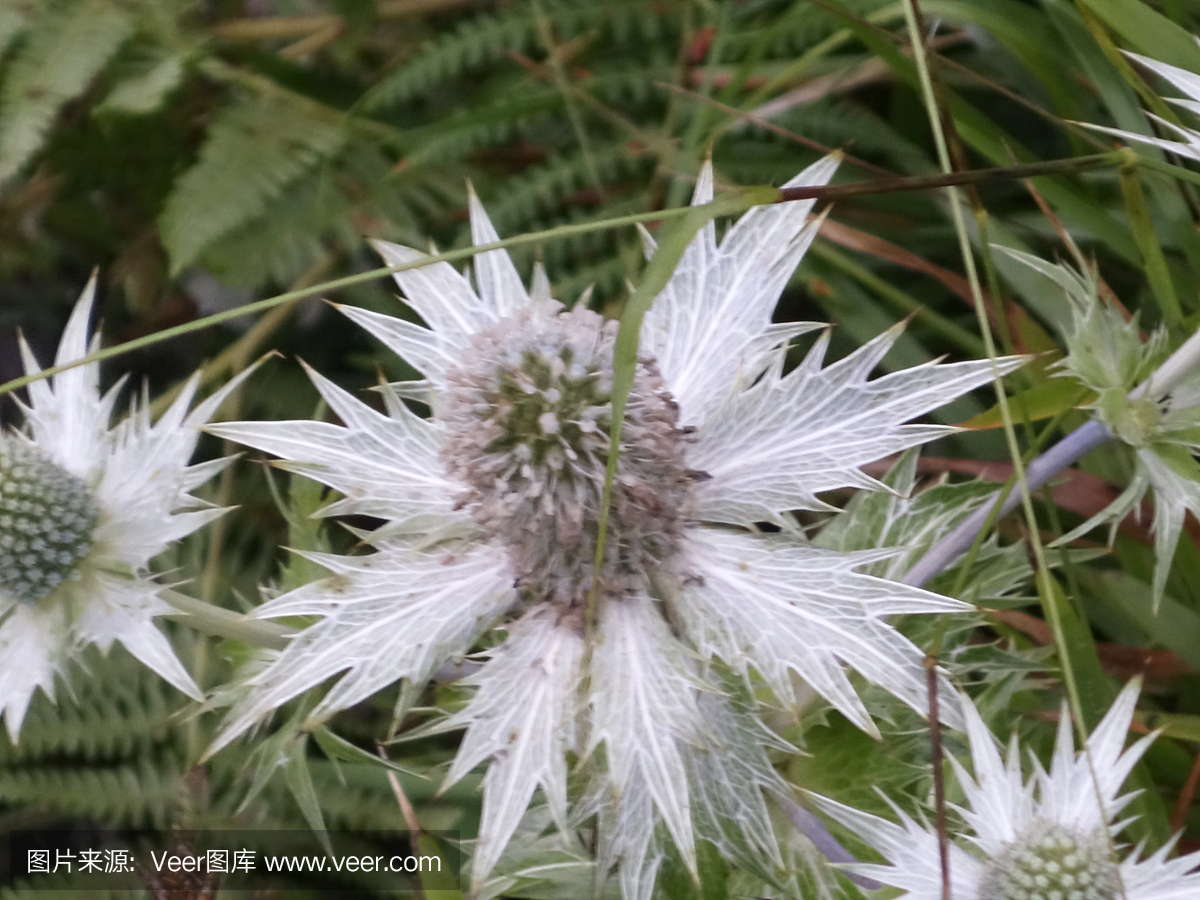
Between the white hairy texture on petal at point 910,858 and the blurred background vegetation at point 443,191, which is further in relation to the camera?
the blurred background vegetation at point 443,191

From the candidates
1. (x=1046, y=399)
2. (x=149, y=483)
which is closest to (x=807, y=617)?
(x=1046, y=399)

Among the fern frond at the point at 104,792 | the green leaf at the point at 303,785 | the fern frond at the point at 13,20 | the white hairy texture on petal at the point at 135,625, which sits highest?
the fern frond at the point at 13,20

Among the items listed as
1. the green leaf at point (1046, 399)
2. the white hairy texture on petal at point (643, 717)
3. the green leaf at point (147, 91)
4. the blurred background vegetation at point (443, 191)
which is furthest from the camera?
the green leaf at point (147, 91)

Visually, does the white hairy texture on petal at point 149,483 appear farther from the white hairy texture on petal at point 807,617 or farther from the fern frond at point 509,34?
the fern frond at point 509,34

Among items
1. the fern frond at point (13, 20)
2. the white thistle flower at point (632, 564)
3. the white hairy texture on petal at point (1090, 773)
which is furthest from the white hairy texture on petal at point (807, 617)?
the fern frond at point (13, 20)

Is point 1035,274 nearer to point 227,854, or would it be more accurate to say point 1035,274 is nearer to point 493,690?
point 493,690

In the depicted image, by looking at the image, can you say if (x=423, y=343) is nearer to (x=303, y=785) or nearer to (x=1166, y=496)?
(x=303, y=785)

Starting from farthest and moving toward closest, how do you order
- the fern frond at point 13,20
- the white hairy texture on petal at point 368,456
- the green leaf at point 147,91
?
the fern frond at point 13,20 < the green leaf at point 147,91 < the white hairy texture on petal at point 368,456

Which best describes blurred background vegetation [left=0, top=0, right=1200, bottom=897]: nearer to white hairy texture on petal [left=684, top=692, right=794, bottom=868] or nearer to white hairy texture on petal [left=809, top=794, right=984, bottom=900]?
white hairy texture on petal [left=809, top=794, right=984, bottom=900]
